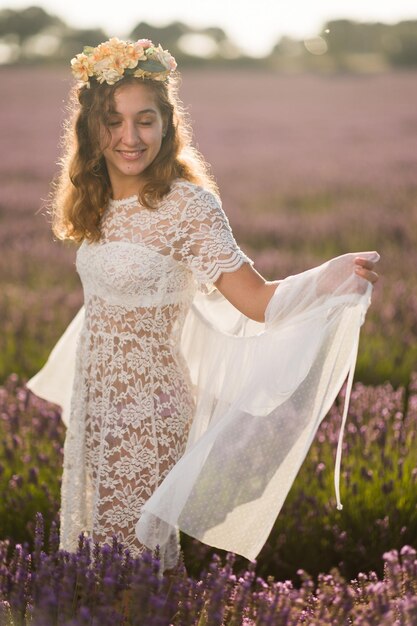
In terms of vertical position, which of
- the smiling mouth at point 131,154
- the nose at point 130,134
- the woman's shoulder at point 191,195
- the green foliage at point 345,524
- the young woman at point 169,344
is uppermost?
the nose at point 130,134

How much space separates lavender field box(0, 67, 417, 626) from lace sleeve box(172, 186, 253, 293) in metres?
0.84

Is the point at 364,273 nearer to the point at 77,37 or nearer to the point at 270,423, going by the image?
the point at 270,423

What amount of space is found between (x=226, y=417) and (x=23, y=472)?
1.43 meters

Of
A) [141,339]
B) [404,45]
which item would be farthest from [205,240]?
[404,45]

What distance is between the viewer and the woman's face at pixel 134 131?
2652 mm

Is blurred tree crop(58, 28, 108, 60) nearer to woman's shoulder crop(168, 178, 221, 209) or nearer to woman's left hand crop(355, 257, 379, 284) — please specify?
woman's shoulder crop(168, 178, 221, 209)

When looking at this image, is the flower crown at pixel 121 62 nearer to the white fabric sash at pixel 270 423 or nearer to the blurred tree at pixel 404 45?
the white fabric sash at pixel 270 423

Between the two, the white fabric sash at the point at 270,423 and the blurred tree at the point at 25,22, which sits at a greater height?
the blurred tree at the point at 25,22

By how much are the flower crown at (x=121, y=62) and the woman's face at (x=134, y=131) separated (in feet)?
0.17

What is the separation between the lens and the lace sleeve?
2.51 meters

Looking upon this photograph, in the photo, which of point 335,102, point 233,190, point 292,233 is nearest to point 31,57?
point 335,102

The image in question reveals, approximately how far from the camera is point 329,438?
12.1 feet

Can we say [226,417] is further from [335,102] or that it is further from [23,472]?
[335,102]

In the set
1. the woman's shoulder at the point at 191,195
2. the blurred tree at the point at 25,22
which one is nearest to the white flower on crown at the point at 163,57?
the woman's shoulder at the point at 191,195
